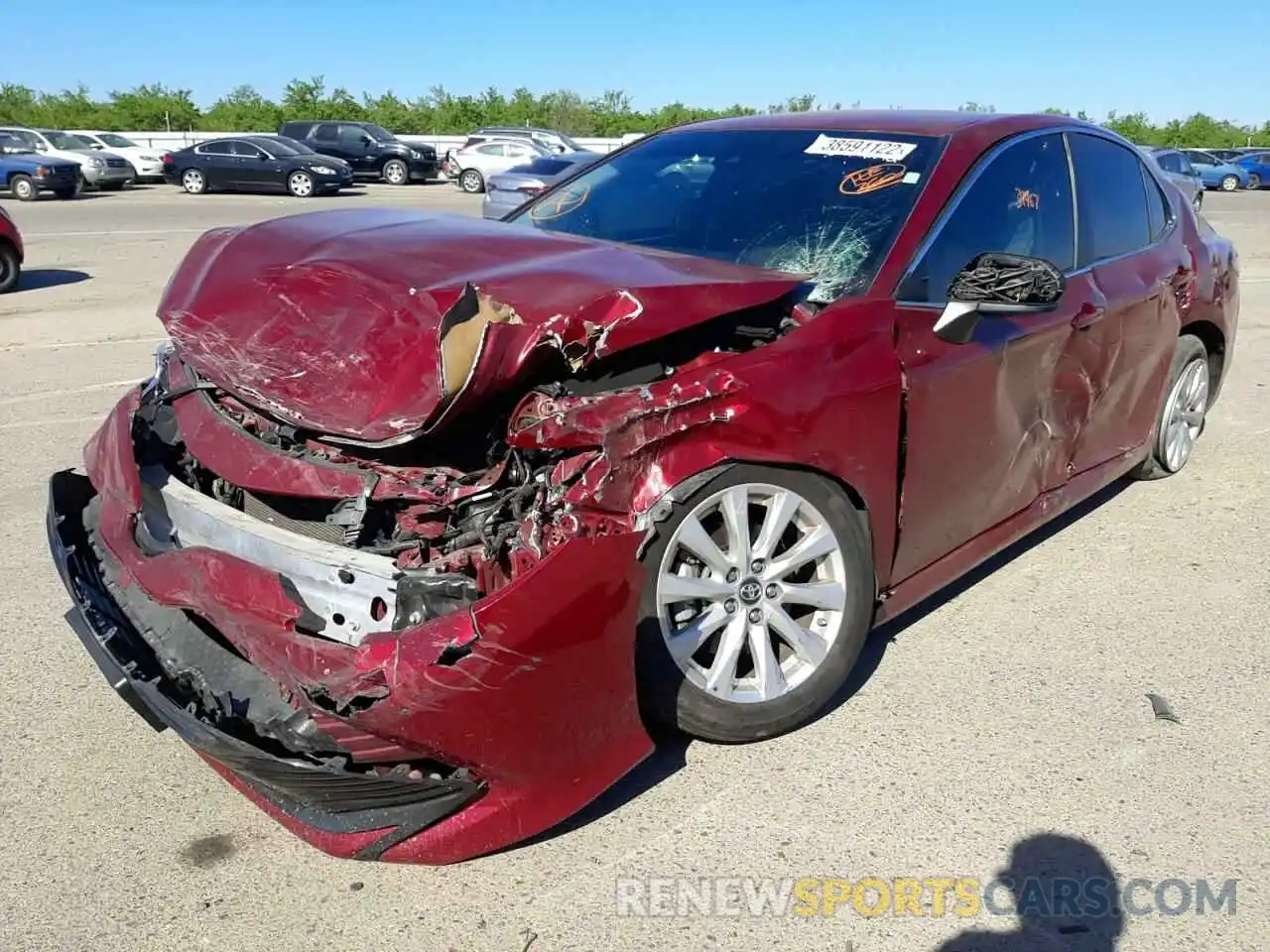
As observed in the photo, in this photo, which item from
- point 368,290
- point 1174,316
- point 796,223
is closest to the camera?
point 368,290

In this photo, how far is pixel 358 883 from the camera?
8.36ft

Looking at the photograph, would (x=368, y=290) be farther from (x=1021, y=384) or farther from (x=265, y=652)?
(x=1021, y=384)

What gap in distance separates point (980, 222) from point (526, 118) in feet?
178

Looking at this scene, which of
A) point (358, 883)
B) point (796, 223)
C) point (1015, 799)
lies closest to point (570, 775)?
point (358, 883)

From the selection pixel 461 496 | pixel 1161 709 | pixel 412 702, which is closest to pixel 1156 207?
pixel 1161 709

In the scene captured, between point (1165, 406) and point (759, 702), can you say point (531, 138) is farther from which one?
point (759, 702)

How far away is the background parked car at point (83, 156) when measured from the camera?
88.9 ft

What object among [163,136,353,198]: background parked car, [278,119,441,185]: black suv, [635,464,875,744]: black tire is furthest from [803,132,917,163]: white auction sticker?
[278,119,441,185]: black suv

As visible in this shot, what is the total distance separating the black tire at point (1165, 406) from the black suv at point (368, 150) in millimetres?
28665

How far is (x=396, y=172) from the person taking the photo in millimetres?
31391

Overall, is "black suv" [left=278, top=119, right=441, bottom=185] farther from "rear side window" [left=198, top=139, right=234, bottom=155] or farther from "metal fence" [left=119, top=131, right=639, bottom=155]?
"rear side window" [left=198, top=139, right=234, bottom=155]

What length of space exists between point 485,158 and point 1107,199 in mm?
26782

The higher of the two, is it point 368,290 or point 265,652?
point 368,290

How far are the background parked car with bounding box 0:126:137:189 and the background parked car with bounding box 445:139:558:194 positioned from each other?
27.9 feet
